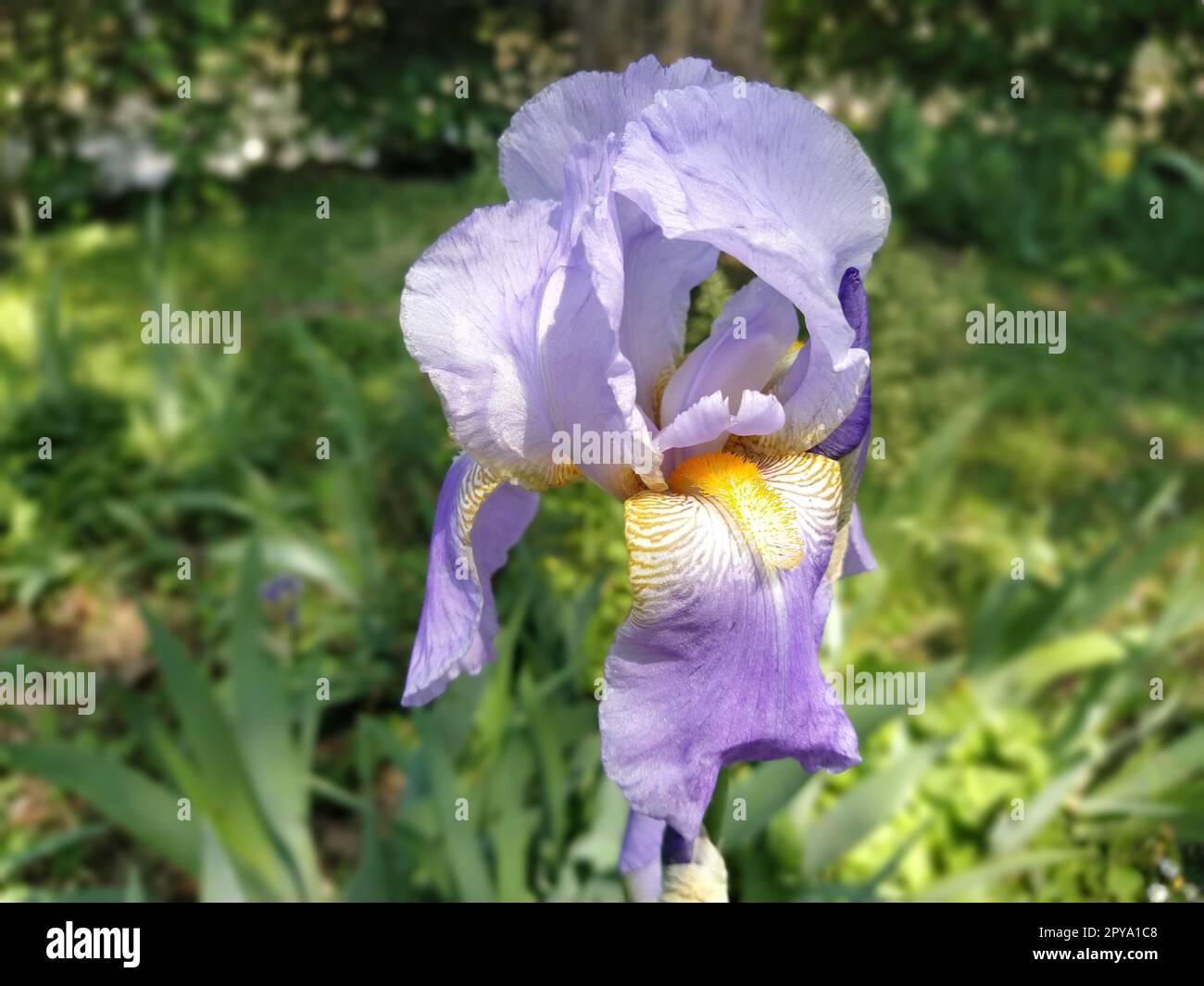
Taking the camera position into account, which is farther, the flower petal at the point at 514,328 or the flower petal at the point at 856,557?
the flower petal at the point at 856,557

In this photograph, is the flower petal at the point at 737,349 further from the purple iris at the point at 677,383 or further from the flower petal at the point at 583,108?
the flower petal at the point at 583,108

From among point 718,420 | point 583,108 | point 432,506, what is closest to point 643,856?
point 718,420

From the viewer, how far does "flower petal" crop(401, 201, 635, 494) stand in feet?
3.22

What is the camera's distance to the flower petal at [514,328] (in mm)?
980

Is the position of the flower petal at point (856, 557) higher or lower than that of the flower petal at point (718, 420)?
lower

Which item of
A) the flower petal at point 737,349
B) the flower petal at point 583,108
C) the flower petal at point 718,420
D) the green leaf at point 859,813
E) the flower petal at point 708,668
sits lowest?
the green leaf at point 859,813

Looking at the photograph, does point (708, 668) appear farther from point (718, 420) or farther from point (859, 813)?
point (859, 813)

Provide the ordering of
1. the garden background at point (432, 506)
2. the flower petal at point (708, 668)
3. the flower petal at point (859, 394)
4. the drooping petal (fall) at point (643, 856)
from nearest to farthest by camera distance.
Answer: the flower petal at point (708, 668), the flower petal at point (859, 394), the drooping petal (fall) at point (643, 856), the garden background at point (432, 506)

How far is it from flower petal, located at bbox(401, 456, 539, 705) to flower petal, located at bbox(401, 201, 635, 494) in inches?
4.7

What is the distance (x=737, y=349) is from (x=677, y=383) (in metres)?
0.08

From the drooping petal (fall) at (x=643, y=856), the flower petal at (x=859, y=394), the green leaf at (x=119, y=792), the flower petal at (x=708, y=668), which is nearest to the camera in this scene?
the flower petal at (x=708, y=668)

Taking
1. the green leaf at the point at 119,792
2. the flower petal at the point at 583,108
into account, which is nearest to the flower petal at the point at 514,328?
the flower petal at the point at 583,108

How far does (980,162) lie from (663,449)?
647 cm

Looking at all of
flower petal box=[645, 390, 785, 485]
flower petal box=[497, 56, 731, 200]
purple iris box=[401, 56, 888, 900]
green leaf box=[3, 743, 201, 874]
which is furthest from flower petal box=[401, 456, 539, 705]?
green leaf box=[3, 743, 201, 874]
